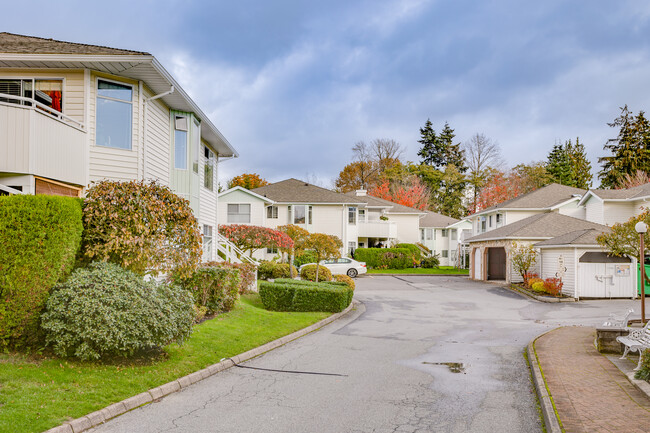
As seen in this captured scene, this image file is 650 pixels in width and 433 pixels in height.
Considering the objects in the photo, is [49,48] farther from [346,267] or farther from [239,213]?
[239,213]

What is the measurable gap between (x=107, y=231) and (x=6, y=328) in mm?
2471

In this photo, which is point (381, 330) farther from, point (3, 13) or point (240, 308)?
point (3, 13)

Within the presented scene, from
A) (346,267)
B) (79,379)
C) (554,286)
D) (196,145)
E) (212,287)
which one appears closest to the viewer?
(79,379)

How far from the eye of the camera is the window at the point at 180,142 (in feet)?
57.1

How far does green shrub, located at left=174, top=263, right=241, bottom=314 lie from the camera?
13844 mm

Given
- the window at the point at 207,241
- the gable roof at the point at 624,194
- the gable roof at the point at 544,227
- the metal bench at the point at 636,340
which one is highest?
the gable roof at the point at 624,194

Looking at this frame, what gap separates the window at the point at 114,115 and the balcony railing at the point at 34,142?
4.71ft

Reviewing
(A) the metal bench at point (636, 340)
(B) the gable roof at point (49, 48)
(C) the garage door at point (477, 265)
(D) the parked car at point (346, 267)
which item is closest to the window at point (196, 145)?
(B) the gable roof at point (49, 48)

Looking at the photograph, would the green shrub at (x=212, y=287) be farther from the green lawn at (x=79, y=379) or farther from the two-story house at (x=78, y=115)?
the two-story house at (x=78, y=115)

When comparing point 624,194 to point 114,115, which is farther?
point 624,194

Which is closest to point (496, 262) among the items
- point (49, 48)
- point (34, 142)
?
point (49, 48)

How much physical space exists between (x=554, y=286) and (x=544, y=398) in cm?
1994

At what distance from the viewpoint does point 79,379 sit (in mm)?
7414

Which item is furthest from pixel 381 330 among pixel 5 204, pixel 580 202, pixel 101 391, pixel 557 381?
pixel 580 202
